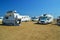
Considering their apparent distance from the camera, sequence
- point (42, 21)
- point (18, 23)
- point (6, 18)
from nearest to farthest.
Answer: point (18, 23)
point (6, 18)
point (42, 21)

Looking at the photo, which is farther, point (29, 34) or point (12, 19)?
point (12, 19)

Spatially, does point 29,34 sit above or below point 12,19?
below

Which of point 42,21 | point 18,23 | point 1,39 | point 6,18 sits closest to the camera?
point 1,39

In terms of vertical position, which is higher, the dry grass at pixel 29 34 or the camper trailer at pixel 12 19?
the camper trailer at pixel 12 19

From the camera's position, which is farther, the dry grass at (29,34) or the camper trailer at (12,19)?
the camper trailer at (12,19)

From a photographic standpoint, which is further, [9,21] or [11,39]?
[9,21]

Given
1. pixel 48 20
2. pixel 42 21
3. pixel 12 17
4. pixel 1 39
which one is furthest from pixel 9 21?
pixel 1 39

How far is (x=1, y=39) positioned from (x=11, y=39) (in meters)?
0.83

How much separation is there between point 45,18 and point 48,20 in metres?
0.84

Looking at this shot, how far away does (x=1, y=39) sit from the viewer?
36.4ft

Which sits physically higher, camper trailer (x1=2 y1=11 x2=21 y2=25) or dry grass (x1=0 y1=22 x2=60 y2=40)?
camper trailer (x1=2 y1=11 x2=21 y2=25)

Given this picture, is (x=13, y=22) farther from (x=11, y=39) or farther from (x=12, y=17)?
(x=11, y=39)

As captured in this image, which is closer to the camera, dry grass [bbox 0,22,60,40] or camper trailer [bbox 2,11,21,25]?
dry grass [bbox 0,22,60,40]

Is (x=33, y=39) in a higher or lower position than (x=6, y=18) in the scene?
lower
